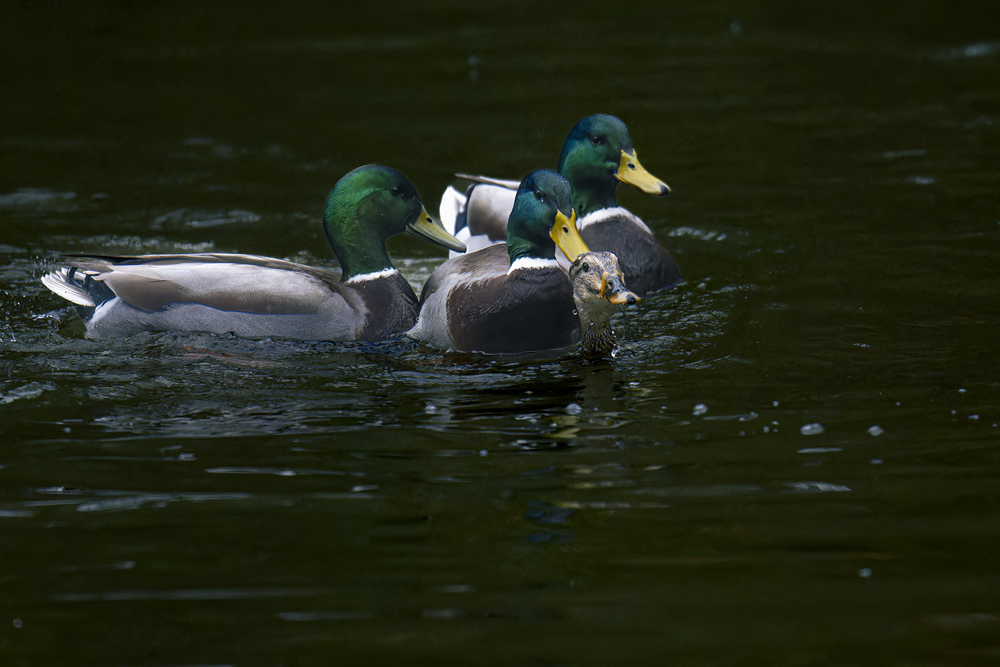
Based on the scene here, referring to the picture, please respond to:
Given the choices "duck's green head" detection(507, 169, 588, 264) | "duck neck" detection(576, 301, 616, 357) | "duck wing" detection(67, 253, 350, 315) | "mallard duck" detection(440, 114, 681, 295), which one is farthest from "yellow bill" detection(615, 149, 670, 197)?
"duck wing" detection(67, 253, 350, 315)

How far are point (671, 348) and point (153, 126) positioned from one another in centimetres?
657

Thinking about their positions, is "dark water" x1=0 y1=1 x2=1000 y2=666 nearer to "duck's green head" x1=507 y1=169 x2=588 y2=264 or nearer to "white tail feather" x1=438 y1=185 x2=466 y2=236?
"white tail feather" x1=438 y1=185 x2=466 y2=236

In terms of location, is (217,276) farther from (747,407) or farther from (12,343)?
(747,407)

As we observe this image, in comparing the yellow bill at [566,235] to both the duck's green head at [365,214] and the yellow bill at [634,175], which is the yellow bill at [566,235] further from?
Result: the yellow bill at [634,175]

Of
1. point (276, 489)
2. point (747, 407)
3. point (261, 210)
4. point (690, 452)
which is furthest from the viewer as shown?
point (261, 210)

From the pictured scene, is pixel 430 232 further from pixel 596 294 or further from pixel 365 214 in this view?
pixel 596 294

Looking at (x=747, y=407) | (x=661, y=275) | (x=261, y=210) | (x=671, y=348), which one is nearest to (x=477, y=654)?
(x=747, y=407)

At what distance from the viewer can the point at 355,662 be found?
3.41m

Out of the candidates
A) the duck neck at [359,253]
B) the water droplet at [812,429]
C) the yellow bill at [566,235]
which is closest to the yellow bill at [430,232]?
the duck neck at [359,253]

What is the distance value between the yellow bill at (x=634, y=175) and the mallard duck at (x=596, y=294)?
1.54m

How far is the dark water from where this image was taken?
3.67 meters

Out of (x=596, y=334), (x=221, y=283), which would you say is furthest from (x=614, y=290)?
(x=221, y=283)

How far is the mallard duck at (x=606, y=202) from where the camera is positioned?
25.6 ft

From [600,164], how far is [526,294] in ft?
6.02
